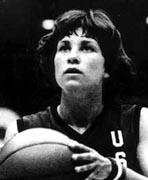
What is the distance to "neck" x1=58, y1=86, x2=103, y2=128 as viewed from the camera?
104 inches

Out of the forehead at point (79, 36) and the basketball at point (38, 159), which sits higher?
the forehead at point (79, 36)

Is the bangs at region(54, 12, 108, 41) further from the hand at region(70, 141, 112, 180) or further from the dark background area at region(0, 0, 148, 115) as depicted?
the hand at region(70, 141, 112, 180)

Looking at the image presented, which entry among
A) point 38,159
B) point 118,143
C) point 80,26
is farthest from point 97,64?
point 38,159

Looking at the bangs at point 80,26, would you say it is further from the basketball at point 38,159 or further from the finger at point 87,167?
the finger at point 87,167

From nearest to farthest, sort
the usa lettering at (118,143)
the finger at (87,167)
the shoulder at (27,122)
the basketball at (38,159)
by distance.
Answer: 1. the basketball at (38,159)
2. the finger at (87,167)
3. the usa lettering at (118,143)
4. the shoulder at (27,122)

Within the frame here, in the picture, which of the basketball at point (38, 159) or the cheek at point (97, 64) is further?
the cheek at point (97, 64)

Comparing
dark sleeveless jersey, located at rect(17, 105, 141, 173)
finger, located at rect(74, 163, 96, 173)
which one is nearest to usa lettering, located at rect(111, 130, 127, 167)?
dark sleeveless jersey, located at rect(17, 105, 141, 173)

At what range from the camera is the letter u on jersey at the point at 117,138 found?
2.58m

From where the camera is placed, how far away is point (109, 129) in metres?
2.62

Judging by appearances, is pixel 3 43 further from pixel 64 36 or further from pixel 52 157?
pixel 52 157

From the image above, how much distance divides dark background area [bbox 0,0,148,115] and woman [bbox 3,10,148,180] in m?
0.06

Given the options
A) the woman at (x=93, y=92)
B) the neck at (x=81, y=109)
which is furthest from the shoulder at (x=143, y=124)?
the neck at (x=81, y=109)

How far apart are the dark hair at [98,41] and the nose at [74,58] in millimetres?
150

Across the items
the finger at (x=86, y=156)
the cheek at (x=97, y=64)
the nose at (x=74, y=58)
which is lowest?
the finger at (x=86, y=156)
